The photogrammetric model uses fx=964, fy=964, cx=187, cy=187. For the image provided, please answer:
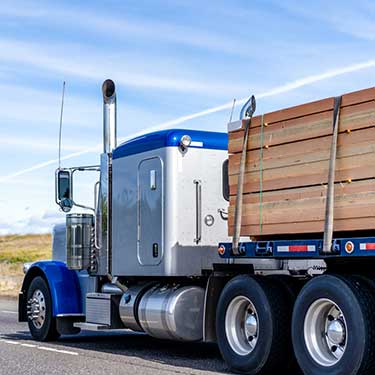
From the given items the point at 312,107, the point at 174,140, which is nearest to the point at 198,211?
the point at 174,140

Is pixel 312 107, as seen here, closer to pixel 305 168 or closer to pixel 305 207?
pixel 305 168

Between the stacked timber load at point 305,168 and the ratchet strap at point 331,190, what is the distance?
4 cm

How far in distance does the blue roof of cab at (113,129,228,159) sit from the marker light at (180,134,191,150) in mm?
44

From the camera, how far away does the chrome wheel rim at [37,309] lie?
1339cm

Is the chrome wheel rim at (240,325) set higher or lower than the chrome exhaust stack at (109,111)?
lower

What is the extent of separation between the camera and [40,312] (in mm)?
13430

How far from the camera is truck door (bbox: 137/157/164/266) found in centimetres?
1142

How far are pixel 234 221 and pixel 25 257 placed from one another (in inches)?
2113

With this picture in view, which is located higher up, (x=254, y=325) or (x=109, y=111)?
(x=109, y=111)

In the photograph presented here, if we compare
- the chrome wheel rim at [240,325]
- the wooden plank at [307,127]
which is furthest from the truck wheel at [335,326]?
the wooden plank at [307,127]

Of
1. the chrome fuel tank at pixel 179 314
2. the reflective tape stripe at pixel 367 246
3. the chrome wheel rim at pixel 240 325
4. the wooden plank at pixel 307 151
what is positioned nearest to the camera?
the reflective tape stripe at pixel 367 246

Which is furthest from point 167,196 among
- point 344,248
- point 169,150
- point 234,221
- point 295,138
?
point 344,248

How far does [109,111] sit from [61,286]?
2.49 meters

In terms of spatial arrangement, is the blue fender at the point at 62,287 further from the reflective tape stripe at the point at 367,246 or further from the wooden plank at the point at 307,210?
the reflective tape stripe at the point at 367,246
